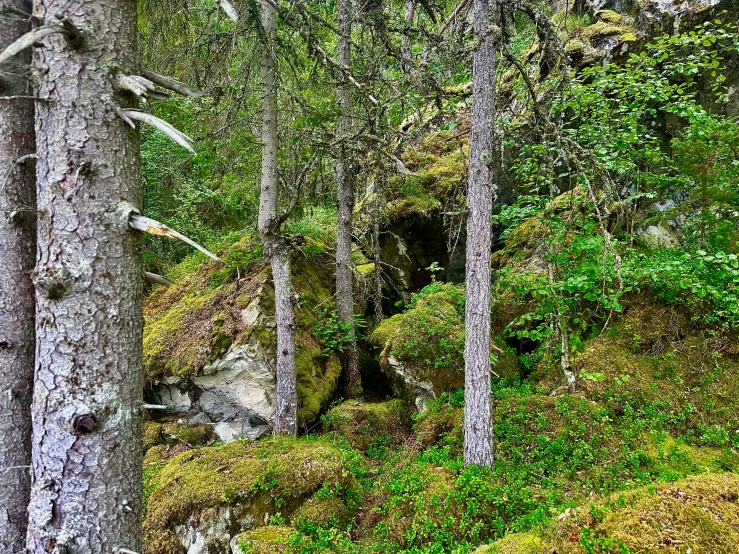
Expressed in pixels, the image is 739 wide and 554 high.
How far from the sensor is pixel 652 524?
2.46m

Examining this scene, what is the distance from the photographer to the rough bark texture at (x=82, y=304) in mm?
1941

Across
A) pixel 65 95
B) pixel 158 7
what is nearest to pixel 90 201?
pixel 65 95

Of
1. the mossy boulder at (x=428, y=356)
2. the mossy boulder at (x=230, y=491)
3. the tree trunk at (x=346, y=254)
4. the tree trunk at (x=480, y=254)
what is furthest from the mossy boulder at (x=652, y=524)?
the tree trunk at (x=346, y=254)

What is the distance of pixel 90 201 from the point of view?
79.7 inches

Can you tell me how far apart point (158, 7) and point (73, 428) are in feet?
13.4

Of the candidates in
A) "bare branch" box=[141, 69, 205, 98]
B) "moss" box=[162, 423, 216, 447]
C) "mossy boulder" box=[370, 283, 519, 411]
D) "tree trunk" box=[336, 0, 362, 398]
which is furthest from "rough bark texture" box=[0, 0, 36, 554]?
"tree trunk" box=[336, 0, 362, 398]

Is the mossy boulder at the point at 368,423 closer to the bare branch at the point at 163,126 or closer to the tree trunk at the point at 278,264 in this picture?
the tree trunk at the point at 278,264

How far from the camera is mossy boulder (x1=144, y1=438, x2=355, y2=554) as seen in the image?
454 cm

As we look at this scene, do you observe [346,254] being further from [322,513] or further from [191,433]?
[322,513]

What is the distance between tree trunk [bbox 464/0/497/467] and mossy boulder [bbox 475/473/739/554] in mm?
2333

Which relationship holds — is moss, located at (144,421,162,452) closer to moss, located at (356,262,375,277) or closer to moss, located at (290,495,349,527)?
moss, located at (290,495,349,527)

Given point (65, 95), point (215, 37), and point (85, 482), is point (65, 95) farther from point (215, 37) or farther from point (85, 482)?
point (215, 37)

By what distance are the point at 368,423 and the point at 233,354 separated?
2854 millimetres

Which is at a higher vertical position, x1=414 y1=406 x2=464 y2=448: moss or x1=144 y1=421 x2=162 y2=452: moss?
x1=414 y1=406 x2=464 y2=448: moss
